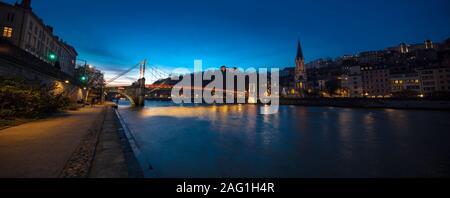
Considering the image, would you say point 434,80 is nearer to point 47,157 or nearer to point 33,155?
point 47,157

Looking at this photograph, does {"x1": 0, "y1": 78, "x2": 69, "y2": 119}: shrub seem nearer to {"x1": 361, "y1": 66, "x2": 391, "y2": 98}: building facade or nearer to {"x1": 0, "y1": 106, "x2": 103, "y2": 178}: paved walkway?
{"x1": 0, "y1": 106, "x2": 103, "y2": 178}: paved walkway

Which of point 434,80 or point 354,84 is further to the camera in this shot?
point 354,84

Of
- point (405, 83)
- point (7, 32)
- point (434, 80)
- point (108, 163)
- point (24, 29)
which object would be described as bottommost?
point (108, 163)

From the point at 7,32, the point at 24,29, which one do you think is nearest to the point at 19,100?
the point at 7,32

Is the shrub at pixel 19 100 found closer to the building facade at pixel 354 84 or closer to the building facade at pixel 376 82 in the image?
the building facade at pixel 376 82

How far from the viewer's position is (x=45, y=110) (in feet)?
50.1

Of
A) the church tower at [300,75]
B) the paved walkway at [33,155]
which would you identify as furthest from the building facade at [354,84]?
the paved walkway at [33,155]

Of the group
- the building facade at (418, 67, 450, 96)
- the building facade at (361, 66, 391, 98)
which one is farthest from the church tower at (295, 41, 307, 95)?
the building facade at (418, 67, 450, 96)

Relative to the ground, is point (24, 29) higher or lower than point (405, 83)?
higher

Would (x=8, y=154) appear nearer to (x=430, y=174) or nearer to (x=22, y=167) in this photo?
(x=22, y=167)

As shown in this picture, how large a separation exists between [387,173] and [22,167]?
922cm

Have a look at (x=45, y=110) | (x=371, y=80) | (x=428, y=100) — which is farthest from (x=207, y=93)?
(x=45, y=110)

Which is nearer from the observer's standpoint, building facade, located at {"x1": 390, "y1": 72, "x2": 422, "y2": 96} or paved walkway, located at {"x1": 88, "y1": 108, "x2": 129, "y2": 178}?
paved walkway, located at {"x1": 88, "y1": 108, "x2": 129, "y2": 178}
